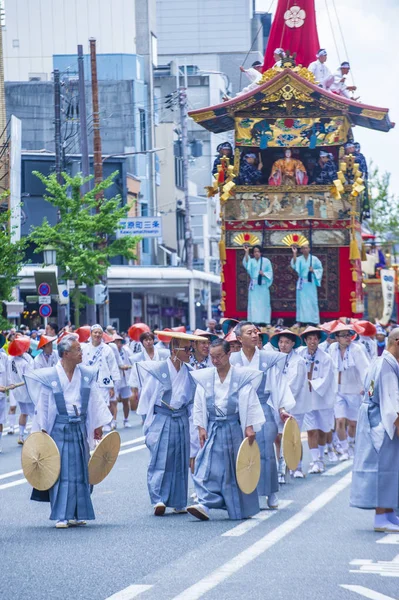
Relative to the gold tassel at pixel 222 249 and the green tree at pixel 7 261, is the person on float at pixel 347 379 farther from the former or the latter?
the green tree at pixel 7 261

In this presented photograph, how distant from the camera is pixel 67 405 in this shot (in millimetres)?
10547

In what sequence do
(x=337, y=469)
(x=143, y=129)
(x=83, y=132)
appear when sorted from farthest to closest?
(x=143, y=129)
(x=83, y=132)
(x=337, y=469)

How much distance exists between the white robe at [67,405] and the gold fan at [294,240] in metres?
11.9

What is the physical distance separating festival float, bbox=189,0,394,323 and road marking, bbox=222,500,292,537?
10.8 m

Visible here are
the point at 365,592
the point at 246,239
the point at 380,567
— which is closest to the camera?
the point at 365,592

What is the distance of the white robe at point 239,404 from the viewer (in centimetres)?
1059

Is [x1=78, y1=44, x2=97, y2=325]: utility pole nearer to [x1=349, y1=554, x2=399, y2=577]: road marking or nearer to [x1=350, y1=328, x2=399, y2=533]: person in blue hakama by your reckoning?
[x1=350, y1=328, x2=399, y2=533]: person in blue hakama

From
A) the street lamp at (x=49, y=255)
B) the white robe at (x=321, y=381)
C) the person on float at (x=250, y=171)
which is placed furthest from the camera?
the street lamp at (x=49, y=255)

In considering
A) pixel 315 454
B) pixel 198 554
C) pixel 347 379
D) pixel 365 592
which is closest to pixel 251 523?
pixel 198 554

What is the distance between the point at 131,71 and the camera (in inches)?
2051

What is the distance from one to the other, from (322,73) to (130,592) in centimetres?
1567

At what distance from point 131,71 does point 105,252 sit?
71.4 feet

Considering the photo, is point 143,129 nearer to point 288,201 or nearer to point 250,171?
point 250,171

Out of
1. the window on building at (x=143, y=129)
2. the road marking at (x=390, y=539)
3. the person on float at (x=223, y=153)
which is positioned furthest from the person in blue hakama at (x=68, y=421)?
the window on building at (x=143, y=129)
